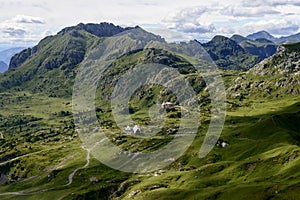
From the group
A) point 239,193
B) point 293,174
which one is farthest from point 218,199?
point 293,174

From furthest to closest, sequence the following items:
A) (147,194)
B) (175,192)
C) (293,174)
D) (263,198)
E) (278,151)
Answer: (278,151), (147,194), (175,192), (293,174), (263,198)

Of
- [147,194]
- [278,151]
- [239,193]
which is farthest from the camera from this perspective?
[278,151]

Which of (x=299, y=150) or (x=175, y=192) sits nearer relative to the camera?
(x=175, y=192)

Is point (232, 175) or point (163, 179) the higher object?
point (232, 175)

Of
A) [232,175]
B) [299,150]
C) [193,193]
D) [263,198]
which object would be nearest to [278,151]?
[299,150]

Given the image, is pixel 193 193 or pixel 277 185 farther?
pixel 193 193

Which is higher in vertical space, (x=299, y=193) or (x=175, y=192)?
(x=299, y=193)

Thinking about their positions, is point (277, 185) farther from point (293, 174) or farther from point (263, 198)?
point (293, 174)

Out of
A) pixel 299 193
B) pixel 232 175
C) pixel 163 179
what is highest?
pixel 299 193

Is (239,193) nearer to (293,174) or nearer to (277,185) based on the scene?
(277,185)
